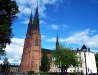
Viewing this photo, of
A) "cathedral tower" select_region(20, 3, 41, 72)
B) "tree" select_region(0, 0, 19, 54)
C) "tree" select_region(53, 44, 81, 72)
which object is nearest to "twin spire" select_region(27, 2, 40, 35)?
"cathedral tower" select_region(20, 3, 41, 72)

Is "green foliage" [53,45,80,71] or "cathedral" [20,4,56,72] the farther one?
"cathedral" [20,4,56,72]

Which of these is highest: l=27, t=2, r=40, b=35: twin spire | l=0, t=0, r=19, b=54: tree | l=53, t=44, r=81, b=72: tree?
l=27, t=2, r=40, b=35: twin spire

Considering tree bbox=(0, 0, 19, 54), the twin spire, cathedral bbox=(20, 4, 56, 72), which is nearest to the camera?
tree bbox=(0, 0, 19, 54)

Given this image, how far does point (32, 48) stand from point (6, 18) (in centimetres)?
7618

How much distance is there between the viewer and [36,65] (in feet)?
304

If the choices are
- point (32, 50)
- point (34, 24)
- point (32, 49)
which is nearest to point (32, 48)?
point (32, 49)

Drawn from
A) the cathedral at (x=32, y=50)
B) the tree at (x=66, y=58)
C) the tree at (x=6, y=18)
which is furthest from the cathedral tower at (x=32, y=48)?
the tree at (x=6, y=18)

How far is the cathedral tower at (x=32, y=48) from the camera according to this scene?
306 feet

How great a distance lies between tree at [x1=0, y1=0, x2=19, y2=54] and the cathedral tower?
2835 inches

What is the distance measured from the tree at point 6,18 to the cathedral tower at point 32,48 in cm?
7201

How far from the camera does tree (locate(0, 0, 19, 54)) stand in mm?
19131

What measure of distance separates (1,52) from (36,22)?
81.3 metres

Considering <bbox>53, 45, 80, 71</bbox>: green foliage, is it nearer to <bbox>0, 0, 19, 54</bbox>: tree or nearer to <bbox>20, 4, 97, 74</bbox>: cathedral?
<bbox>20, 4, 97, 74</bbox>: cathedral

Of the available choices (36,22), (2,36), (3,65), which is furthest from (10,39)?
(3,65)
